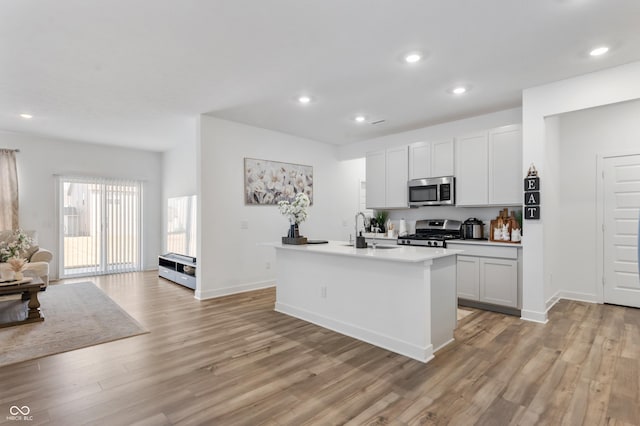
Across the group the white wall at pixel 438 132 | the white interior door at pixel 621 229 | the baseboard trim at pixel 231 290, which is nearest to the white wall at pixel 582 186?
the white interior door at pixel 621 229

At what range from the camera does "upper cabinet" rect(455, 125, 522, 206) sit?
13.6 feet

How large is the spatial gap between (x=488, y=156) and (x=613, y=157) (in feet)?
5.32

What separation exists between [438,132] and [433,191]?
3.40 ft

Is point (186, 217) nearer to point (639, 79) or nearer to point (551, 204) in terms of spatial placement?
point (551, 204)

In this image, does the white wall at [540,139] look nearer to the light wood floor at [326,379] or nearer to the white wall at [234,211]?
the light wood floor at [326,379]

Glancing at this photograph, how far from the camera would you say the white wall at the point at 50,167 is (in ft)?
19.6

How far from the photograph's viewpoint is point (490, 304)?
4.18 m

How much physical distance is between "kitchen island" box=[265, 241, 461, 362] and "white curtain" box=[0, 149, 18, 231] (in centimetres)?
531

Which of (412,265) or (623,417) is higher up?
(412,265)

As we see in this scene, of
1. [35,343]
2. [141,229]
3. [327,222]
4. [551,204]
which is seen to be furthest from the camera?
[141,229]

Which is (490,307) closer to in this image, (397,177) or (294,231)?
(397,177)

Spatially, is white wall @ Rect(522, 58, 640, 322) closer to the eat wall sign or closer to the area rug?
the eat wall sign

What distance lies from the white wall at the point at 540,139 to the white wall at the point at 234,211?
3.62 m

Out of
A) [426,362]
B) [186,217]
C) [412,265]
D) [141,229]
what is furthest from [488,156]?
[141,229]
